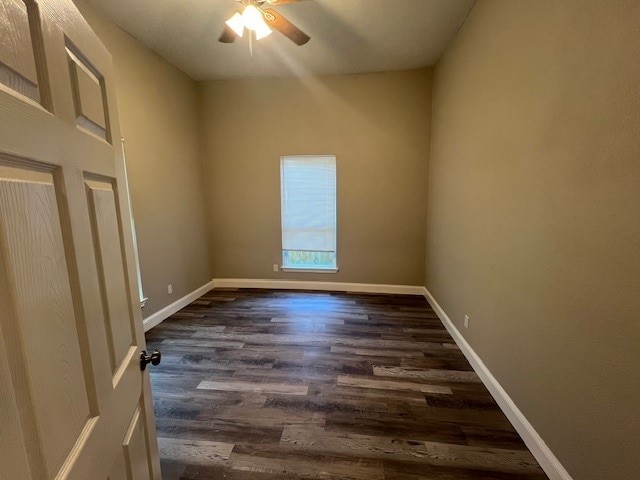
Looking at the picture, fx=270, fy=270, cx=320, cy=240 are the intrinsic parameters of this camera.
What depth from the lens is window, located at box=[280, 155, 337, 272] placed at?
3777 mm

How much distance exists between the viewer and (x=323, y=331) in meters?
2.78

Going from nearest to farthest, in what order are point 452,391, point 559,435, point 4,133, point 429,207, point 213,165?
point 4,133, point 559,435, point 452,391, point 429,207, point 213,165

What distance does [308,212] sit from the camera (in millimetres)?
3889

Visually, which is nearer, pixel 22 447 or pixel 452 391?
pixel 22 447

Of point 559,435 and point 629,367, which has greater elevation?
point 629,367

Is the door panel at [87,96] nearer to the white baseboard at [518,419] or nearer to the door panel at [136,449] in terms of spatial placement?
the door panel at [136,449]

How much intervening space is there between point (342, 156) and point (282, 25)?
179 centimetres

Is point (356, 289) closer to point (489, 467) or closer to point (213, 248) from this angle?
point (213, 248)

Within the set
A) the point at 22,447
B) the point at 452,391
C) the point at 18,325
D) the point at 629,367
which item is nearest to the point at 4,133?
the point at 18,325

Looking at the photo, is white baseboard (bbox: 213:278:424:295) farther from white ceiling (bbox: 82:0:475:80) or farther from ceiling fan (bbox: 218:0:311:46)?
ceiling fan (bbox: 218:0:311:46)

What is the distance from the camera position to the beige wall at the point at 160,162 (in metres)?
2.59

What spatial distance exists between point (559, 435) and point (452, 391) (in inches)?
26.9

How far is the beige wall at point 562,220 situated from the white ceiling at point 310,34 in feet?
1.83

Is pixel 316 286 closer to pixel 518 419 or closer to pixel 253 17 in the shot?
pixel 518 419
